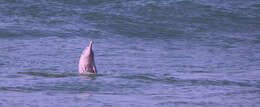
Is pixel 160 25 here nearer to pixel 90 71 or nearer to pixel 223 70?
pixel 223 70

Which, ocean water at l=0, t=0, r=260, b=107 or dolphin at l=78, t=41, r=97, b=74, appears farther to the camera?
dolphin at l=78, t=41, r=97, b=74

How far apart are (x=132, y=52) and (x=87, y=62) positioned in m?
2.79

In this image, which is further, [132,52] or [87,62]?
[132,52]

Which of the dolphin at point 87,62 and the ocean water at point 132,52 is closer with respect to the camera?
the ocean water at point 132,52

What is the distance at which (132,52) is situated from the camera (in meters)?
10.4

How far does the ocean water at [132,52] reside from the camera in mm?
6477

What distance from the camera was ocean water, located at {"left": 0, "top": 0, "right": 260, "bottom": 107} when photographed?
6.48 metres

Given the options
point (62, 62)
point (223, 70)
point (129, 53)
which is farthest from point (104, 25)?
point (223, 70)

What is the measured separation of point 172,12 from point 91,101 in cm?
849

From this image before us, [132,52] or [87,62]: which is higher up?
[87,62]

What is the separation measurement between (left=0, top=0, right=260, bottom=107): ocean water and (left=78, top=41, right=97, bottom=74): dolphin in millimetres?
166

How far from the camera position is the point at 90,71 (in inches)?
308

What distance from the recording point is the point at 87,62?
768 centimetres

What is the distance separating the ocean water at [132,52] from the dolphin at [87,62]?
0.17 metres
